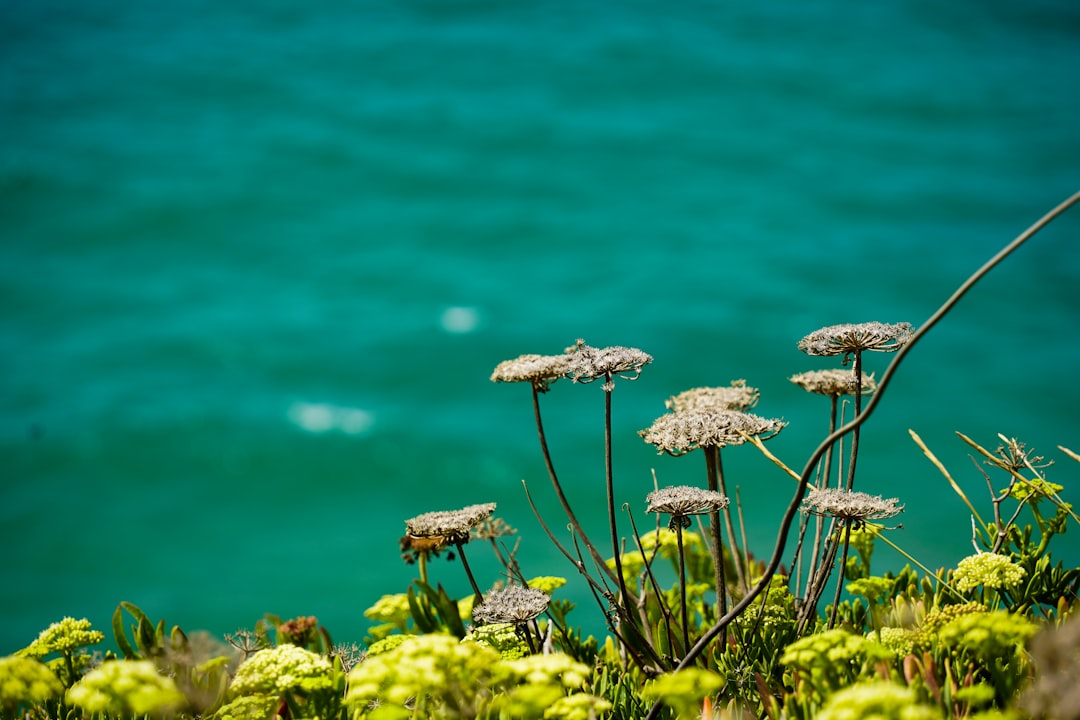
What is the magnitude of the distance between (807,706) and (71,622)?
3.51 feet

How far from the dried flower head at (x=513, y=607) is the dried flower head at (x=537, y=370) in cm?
31

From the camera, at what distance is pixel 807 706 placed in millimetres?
1012

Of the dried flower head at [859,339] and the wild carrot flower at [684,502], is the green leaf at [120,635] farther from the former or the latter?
the dried flower head at [859,339]

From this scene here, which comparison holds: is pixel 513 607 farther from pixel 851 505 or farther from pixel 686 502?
pixel 851 505

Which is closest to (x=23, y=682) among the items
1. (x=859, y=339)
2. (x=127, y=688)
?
(x=127, y=688)

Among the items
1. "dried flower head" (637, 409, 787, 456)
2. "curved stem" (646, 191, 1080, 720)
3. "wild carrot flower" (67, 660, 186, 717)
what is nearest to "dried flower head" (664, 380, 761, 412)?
"dried flower head" (637, 409, 787, 456)

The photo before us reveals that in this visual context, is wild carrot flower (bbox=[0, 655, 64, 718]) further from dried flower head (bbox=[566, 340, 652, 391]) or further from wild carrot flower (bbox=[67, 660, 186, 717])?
dried flower head (bbox=[566, 340, 652, 391])

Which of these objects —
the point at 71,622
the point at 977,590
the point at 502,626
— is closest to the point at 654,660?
the point at 502,626

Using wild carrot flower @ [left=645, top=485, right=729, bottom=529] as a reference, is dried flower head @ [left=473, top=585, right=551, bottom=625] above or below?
below

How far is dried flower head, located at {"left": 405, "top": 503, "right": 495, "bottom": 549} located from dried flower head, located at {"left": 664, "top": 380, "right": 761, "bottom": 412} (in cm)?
37

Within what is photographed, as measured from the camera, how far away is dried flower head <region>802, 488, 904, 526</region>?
1.12 m

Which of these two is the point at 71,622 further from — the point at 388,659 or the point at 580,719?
the point at 580,719

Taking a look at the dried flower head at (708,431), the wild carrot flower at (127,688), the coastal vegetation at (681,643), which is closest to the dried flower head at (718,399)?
the coastal vegetation at (681,643)

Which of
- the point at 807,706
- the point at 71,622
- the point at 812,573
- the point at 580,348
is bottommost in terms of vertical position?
the point at 807,706
